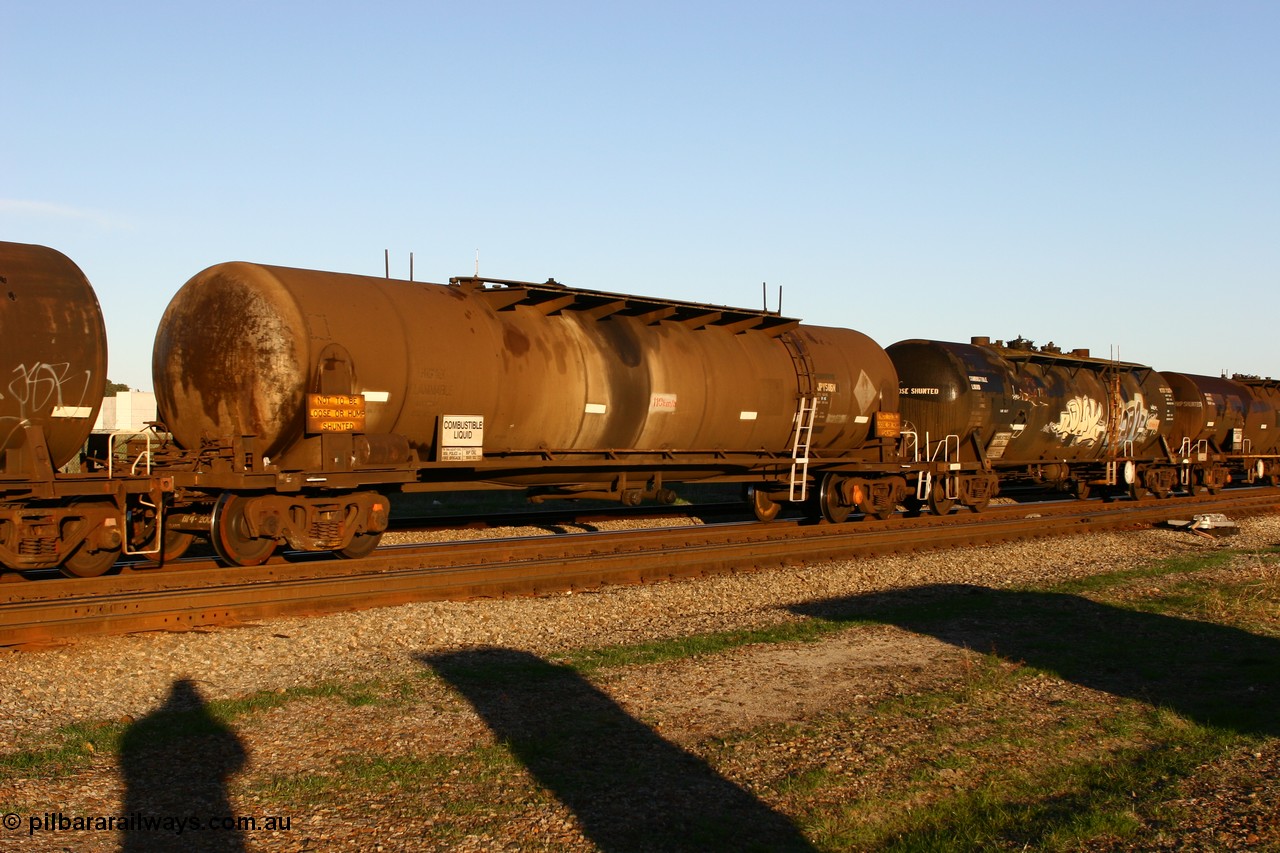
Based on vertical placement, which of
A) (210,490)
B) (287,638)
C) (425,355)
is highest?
(425,355)

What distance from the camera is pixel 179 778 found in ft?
20.1

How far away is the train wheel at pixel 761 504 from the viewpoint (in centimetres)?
2014

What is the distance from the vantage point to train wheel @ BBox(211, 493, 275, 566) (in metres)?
12.6

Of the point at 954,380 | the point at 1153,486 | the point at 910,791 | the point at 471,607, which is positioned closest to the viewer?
the point at 910,791

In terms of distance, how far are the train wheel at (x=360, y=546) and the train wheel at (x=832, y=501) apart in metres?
9.26

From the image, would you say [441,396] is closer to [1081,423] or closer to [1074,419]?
[1074,419]

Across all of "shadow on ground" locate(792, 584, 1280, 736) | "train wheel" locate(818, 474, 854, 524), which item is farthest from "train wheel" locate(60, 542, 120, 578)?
"train wheel" locate(818, 474, 854, 524)

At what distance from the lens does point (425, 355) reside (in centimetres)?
1360

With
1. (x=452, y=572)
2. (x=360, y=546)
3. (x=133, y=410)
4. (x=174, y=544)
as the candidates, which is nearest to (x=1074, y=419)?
(x=452, y=572)

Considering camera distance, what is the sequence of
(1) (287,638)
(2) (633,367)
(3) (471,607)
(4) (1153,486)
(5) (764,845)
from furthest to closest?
(4) (1153,486) → (2) (633,367) → (3) (471,607) → (1) (287,638) → (5) (764,845)

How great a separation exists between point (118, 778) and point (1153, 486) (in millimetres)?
28780

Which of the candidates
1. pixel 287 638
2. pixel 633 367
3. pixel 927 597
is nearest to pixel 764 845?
pixel 287 638

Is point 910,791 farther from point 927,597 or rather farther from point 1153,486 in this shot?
point 1153,486

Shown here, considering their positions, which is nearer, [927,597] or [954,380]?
[927,597]
